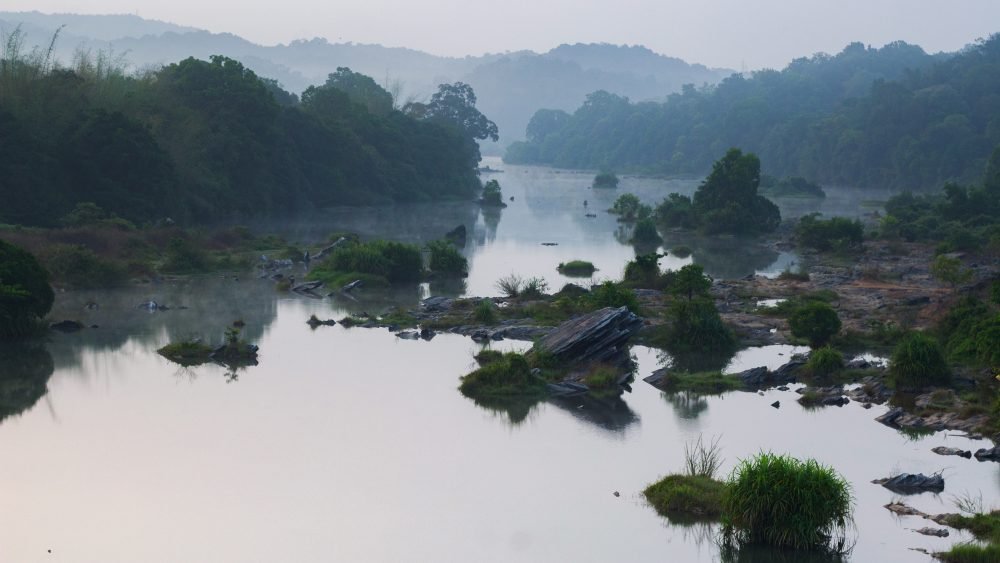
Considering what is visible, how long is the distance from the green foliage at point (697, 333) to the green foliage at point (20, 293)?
1362 centimetres

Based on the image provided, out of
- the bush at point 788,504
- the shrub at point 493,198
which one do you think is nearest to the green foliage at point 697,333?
the bush at point 788,504

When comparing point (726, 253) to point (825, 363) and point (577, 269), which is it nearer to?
point (577, 269)

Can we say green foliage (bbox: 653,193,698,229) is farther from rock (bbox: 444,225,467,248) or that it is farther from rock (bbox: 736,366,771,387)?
rock (bbox: 736,366,771,387)

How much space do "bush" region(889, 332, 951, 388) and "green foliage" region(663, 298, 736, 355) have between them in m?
5.01

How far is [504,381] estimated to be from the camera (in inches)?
844

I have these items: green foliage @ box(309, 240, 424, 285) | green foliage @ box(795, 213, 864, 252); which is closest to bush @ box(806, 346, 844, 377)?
green foliage @ box(309, 240, 424, 285)

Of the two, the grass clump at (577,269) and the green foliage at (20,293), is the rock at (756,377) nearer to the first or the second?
the green foliage at (20,293)

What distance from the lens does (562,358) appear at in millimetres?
22906

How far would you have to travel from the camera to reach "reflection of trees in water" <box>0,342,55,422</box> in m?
20.2

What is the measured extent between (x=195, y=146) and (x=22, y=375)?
35.2 metres

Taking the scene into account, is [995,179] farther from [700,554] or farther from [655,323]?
[700,554]

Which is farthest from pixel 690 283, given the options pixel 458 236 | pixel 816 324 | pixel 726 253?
pixel 458 236

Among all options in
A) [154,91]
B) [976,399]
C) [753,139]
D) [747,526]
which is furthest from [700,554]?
[753,139]

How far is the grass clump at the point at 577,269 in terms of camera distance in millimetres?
39750
